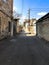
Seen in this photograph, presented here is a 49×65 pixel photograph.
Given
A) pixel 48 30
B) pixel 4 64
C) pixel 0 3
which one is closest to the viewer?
pixel 4 64

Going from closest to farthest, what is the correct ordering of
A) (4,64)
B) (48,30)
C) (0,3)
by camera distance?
(4,64) → (48,30) → (0,3)

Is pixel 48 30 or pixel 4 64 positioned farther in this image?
pixel 48 30

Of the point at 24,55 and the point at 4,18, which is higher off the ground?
the point at 4,18

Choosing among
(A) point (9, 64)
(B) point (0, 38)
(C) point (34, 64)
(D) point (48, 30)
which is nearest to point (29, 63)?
(C) point (34, 64)

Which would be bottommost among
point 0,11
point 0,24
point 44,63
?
point 44,63

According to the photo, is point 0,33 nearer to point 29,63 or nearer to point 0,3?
point 0,3

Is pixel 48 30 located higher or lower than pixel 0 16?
lower

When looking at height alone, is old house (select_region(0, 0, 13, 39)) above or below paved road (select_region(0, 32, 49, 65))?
above

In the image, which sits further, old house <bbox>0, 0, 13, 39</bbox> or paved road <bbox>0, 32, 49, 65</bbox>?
old house <bbox>0, 0, 13, 39</bbox>

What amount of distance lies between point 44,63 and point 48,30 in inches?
458

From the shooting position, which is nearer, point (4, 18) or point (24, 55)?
point (24, 55)

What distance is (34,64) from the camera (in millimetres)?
7996

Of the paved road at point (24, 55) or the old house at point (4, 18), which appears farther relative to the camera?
the old house at point (4, 18)

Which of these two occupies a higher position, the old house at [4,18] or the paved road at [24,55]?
the old house at [4,18]
